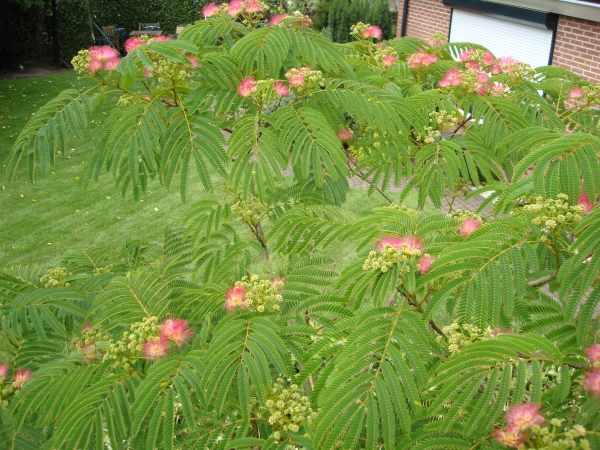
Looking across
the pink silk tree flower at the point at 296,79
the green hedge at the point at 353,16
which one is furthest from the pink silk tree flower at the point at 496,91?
the green hedge at the point at 353,16

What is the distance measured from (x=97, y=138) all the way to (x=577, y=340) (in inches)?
84.8

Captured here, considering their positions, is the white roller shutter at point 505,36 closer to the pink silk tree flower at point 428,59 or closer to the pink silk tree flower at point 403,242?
the pink silk tree flower at point 428,59

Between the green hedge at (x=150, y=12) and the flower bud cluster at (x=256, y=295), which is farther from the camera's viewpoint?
the green hedge at (x=150, y=12)

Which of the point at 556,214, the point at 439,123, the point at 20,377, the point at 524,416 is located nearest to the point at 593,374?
the point at 524,416

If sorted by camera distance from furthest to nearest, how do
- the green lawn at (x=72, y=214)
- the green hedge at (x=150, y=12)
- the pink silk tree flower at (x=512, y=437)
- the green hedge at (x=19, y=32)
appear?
the green hedge at (x=150, y=12) → the green hedge at (x=19, y=32) → the green lawn at (x=72, y=214) → the pink silk tree flower at (x=512, y=437)

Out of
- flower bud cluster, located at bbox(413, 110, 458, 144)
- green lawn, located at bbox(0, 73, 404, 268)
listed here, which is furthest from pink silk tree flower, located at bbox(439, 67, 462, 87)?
green lawn, located at bbox(0, 73, 404, 268)

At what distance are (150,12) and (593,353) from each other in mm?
19482

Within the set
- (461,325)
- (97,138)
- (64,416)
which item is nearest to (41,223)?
(97,138)

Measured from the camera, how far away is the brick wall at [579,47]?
781 cm

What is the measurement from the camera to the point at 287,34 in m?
2.75

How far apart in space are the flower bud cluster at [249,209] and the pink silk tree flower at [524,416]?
174cm

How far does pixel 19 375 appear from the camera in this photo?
2.09 m

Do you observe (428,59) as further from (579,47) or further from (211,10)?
(579,47)

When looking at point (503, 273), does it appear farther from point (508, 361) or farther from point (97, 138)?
point (97, 138)
